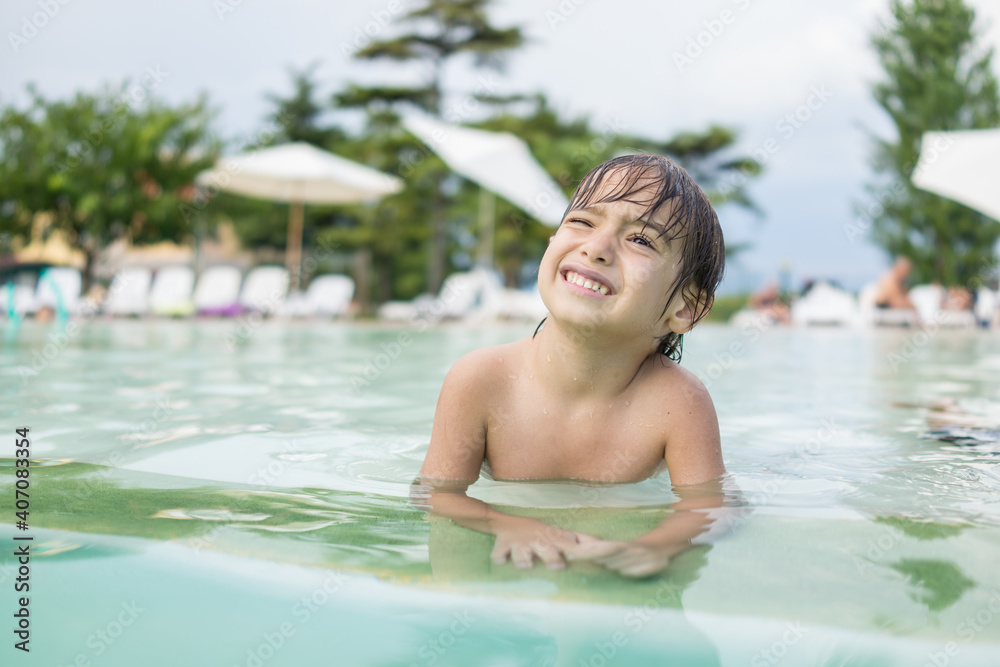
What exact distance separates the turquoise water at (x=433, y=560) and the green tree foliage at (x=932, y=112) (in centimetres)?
1965

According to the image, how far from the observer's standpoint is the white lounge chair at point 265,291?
598 inches

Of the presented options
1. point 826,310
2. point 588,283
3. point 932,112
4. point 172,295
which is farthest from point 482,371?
point 932,112

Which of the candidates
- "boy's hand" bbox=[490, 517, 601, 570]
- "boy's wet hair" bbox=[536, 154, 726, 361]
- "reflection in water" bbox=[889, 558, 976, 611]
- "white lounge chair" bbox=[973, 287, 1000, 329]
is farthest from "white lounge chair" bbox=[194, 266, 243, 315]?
"reflection in water" bbox=[889, 558, 976, 611]

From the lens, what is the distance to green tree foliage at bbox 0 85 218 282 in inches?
730

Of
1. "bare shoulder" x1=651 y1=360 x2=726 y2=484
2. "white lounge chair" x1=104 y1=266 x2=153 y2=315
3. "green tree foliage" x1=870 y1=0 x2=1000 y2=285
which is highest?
"green tree foliage" x1=870 y1=0 x2=1000 y2=285

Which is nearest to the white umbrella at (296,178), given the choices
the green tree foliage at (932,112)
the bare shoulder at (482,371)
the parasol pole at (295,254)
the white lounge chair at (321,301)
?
the parasol pole at (295,254)

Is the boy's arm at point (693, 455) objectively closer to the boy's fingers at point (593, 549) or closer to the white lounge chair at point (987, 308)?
the boy's fingers at point (593, 549)

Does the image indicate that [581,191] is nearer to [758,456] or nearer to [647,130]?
[758,456]

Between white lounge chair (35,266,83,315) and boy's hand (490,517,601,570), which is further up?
boy's hand (490,517,601,570)

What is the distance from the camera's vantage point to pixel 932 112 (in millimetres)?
20047

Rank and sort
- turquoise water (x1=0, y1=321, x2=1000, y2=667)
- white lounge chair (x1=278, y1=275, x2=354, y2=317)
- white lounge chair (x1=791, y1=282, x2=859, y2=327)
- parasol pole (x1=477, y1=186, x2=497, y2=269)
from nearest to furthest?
turquoise water (x1=0, y1=321, x2=1000, y2=667), white lounge chair (x1=278, y1=275, x2=354, y2=317), white lounge chair (x1=791, y1=282, x2=859, y2=327), parasol pole (x1=477, y1=186, x2=497, y2=269)

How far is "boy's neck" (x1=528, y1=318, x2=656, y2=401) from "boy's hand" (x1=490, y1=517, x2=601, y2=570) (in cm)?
51

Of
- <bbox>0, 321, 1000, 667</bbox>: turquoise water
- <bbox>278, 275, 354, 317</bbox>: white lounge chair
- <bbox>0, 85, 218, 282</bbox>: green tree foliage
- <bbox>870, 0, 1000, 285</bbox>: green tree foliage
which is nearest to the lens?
<bbox>0, 321, 1000, 667</bbox>: turquoise water

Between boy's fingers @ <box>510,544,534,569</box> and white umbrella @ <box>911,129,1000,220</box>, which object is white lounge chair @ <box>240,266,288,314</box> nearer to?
white umbrella @ <box>911,129,1000,220</box>
